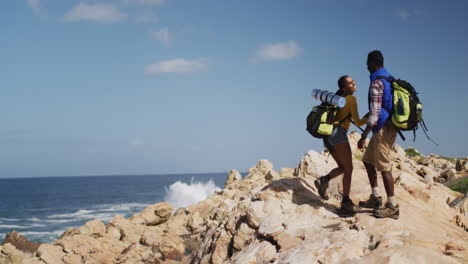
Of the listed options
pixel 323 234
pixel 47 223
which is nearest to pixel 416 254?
pixel 323 234

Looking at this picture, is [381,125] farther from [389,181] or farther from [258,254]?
[258,254]

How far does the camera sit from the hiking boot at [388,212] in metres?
6.57

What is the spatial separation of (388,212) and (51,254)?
44.1 ft

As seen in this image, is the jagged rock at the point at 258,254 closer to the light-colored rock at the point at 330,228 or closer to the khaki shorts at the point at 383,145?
the light-colored rock at the point at 330,228

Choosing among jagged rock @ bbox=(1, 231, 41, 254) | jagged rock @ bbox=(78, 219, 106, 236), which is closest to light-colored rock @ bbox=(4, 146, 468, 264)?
jagged rock @ bbox=(78, 219, 106, 236)

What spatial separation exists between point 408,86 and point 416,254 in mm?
2755

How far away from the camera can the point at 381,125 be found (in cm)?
659

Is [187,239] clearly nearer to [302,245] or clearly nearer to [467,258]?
[302,245]

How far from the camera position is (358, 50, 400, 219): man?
6527 mm

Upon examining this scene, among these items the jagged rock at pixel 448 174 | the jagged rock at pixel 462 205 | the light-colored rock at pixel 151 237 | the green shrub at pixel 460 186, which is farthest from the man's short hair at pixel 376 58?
the jagged rock at pixel 448 174

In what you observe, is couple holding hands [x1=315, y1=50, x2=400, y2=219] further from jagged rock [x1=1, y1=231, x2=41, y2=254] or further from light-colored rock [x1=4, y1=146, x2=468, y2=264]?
jagged rock [x1=1, y1=231, x2=41, y2=254]

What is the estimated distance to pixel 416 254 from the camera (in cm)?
512

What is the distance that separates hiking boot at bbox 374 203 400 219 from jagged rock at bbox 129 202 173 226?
16187 mm

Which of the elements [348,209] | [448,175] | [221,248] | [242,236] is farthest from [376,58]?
[448,175]
